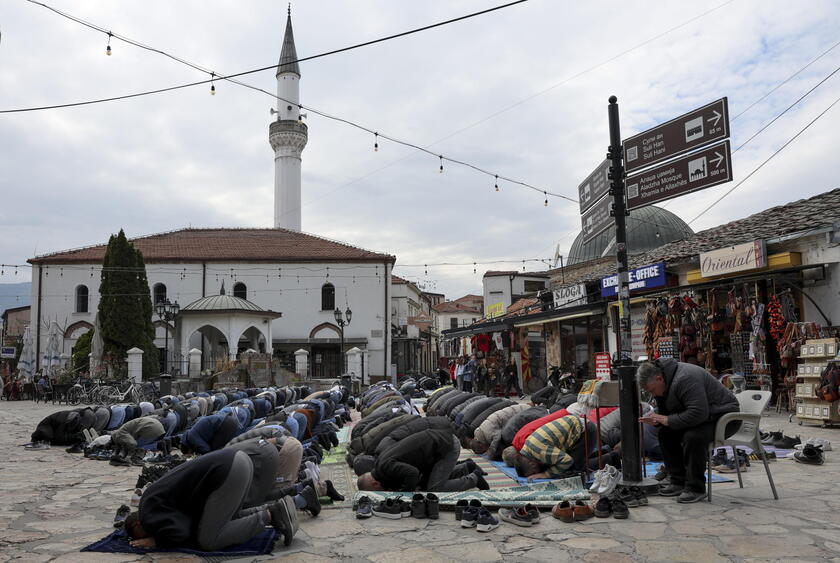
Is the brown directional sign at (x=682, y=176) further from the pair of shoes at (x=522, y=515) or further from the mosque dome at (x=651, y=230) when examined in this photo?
the mosque dome at (x=651, y=230)

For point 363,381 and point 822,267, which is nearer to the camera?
point 822,267

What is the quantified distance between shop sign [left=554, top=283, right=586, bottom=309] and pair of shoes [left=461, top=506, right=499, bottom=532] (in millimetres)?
12641

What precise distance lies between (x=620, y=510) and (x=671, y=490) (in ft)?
2.83

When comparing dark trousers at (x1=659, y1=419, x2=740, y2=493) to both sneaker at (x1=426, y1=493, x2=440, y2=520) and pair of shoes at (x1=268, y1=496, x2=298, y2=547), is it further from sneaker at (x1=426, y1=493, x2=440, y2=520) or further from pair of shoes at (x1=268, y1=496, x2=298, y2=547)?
pair of shoes at (x1=268, y1=496, x2=298, y2=547)

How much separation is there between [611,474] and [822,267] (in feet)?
24.8

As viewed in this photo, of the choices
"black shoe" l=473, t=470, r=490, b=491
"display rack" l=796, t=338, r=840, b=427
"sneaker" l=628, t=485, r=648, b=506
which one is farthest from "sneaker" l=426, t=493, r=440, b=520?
"display rack" l=796, t=338, r=840, b=427

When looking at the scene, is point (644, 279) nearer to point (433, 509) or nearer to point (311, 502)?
point (433, 509)

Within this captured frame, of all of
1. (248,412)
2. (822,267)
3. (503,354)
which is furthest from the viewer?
(503,354)

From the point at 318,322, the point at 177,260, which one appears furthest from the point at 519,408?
the point at 177,260

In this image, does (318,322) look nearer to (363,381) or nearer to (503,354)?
(363,381)

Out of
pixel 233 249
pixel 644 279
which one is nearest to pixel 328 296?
pixel 233 249

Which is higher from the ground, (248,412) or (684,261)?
(684,261)

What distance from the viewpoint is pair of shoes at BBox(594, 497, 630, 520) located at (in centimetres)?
495

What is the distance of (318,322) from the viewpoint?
3866cm
